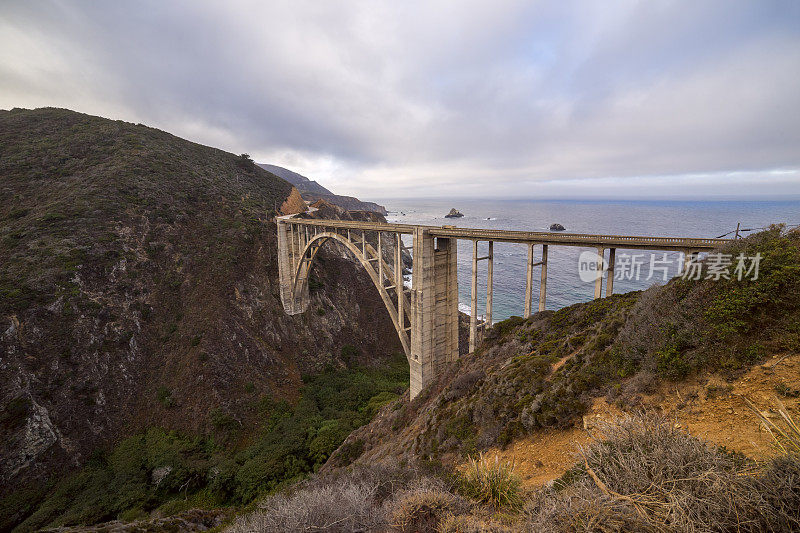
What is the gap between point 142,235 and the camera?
1119 inches

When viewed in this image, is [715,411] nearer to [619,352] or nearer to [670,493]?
[619,352]

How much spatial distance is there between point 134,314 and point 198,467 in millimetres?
13574

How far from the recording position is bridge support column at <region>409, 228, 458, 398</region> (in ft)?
55.6

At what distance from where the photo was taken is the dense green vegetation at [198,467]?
15.7 m

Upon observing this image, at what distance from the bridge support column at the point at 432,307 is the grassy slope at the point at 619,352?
4.95 m

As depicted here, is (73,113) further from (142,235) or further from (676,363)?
(676,363)

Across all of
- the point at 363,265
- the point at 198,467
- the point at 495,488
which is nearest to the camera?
the point at 495,488

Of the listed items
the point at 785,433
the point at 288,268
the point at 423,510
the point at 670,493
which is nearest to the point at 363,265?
the point at 288,268

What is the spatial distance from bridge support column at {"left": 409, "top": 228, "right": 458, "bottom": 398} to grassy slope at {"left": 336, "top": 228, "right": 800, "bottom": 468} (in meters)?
4.95

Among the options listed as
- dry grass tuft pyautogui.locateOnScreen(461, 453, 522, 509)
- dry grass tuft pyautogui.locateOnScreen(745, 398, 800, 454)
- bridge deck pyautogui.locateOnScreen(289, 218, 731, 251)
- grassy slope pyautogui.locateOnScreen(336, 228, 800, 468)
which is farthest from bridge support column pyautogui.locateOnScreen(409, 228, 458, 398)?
dry grass tuft pyautogui.locateOnScreen(745, 398, 800, 454)

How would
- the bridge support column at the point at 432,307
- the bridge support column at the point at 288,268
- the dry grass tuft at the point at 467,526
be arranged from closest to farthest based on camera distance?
the dry grass tuft at the point at 467,526 < the bridge support column at the point at 432,307 < the bridge support column at the point at 288,268

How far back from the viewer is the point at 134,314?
24.0 metres

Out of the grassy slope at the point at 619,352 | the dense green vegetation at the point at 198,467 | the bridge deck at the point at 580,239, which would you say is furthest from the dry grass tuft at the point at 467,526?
the dense green vegetation at the point at 198,467

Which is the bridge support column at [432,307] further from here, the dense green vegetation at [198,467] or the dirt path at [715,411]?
the dirt path at [715,411]
